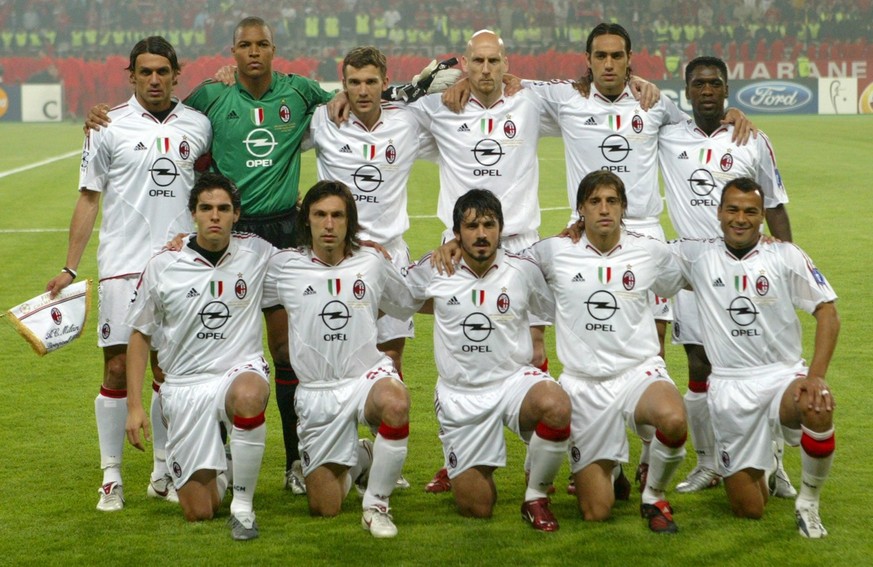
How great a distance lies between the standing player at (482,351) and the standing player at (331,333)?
298 millimetres

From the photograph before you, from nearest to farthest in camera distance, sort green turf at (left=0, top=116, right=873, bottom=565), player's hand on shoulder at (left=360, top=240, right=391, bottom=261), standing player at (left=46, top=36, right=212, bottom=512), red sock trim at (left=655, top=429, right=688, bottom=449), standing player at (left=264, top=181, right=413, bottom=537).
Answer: green turf at (left=0, top=116, right=873, bottom=565)
red sock trim at (left=655, top=429, right=688, bottom=449)
standing player at (left=264, top=181, right=413, bottom=537)
player's hand on shoulder at (left=360, top=240, right=391, bottom=261)
standing player at (left=46, top=36, right=212, bottom=512)

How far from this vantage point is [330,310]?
218 inches

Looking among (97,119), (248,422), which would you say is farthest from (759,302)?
(97,119)

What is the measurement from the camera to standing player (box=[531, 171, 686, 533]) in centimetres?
538

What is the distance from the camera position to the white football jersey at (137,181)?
5840mm

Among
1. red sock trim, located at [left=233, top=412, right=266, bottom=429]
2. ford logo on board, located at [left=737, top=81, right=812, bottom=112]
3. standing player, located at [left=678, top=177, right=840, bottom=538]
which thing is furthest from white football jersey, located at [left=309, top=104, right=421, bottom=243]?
ford logo on board, located at [left=737, top=81, right=812, bottom=112]

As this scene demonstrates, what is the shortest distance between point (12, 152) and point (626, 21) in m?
26.0

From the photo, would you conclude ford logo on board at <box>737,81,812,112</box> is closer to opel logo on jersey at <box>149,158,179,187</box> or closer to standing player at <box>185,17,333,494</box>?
standing player at <box>185,17,333,494</box>

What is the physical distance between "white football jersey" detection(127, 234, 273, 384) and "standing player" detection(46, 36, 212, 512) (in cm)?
31

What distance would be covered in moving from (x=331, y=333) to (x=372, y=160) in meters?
1.07

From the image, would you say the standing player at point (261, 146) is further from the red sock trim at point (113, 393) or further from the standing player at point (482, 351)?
the standing player at point (482, 351)

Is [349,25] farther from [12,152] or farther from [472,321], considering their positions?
[472,321]

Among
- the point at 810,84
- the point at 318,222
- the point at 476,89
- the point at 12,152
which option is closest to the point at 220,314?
the point at 318,222

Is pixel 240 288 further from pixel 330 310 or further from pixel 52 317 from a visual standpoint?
pixel 52 317
